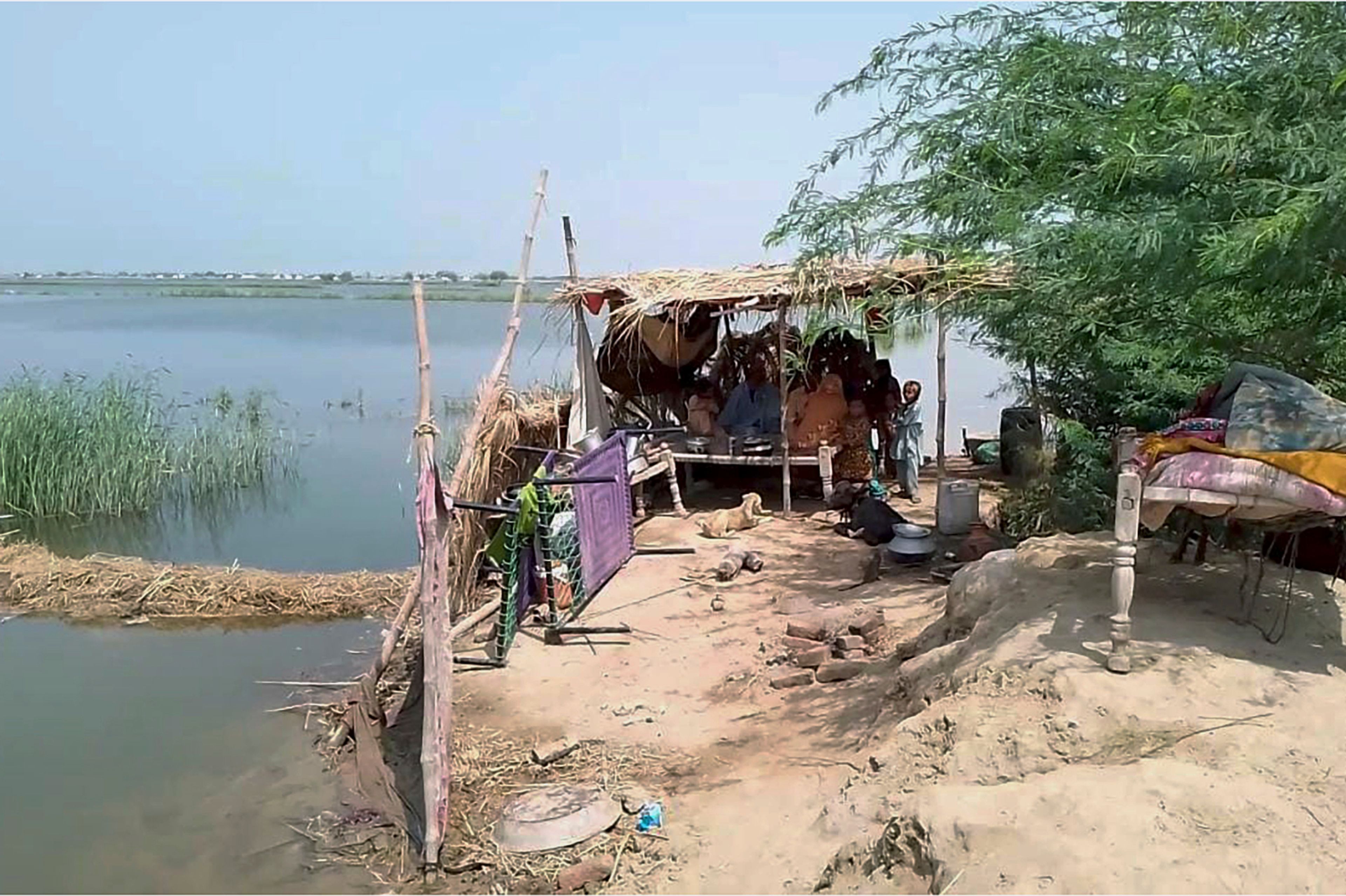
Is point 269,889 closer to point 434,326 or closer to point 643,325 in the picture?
point 643,325

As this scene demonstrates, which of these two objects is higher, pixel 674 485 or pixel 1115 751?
pixel 1115 751

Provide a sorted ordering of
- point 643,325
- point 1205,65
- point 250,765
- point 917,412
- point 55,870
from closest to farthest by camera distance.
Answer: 1. point 1205,65
2. point 55,870
3. point 250,765
4. point 917,412
5. point 643,325

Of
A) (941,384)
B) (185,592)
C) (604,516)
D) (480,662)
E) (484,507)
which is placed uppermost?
(484,507)

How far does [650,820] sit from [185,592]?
6143 mm

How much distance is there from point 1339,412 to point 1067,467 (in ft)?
14.3

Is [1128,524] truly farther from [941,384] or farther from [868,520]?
[941,384]

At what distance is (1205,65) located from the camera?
4.60 metres

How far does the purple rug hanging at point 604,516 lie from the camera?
7312 mm

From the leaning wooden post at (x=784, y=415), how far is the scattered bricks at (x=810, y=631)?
3464mm

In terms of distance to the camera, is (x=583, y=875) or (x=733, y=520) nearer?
(x=583, y=875)

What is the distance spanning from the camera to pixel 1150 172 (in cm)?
404

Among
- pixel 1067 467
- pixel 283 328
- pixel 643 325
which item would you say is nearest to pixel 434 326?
pixel 283 328

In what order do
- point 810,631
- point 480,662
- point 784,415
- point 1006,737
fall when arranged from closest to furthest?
1. point 1006,737
2. point 810,631
3. point 480,662
4. point 784,415

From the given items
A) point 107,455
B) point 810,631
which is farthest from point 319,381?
point 810,631
